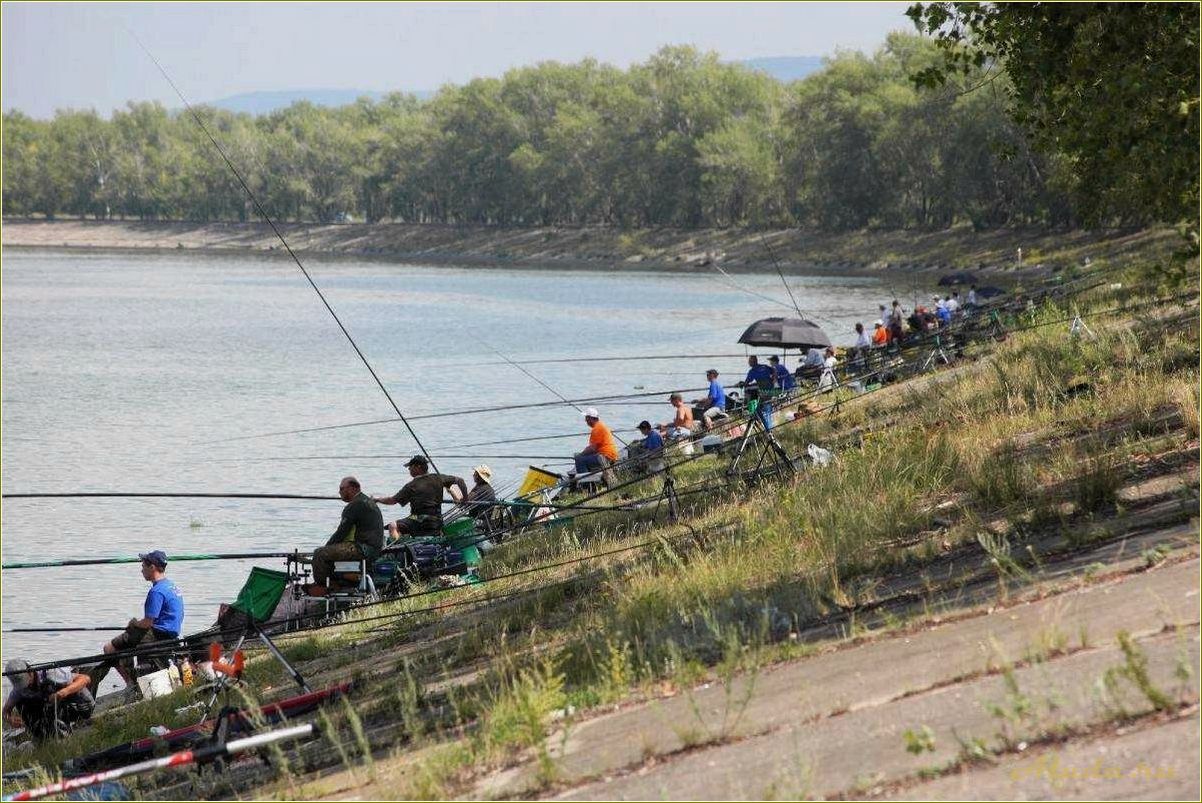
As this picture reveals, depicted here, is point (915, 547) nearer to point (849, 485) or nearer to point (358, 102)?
point (849, 485)

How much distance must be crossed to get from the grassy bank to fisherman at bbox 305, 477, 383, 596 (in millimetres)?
570

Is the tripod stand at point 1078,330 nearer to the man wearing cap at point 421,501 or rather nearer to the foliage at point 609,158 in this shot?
the man wearing cap at point 421,501

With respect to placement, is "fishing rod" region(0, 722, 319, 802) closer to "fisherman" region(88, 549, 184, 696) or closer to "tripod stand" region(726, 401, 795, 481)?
"fisherman" region(88, 549, 184, 696)

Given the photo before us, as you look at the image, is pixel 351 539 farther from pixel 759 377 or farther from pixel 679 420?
pixel 759 377

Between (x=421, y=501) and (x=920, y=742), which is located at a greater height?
(x=920, y=742)

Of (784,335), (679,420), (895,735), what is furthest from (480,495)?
(784,335)

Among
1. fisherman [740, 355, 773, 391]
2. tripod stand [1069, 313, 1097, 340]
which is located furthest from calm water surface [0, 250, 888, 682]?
tripod stand [1069, 313, 1097, 340]

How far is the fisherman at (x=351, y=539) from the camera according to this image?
13438 millimetres

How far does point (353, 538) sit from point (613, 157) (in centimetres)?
10209

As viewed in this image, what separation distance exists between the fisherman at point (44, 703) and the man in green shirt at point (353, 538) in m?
2.25

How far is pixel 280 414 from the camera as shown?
3434 cm

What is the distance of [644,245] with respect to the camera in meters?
104

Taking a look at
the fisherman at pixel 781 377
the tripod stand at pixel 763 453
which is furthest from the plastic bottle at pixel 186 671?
the fisherman at pixel 781 377

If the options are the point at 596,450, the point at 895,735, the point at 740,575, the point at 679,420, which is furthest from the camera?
the point at 679,420
